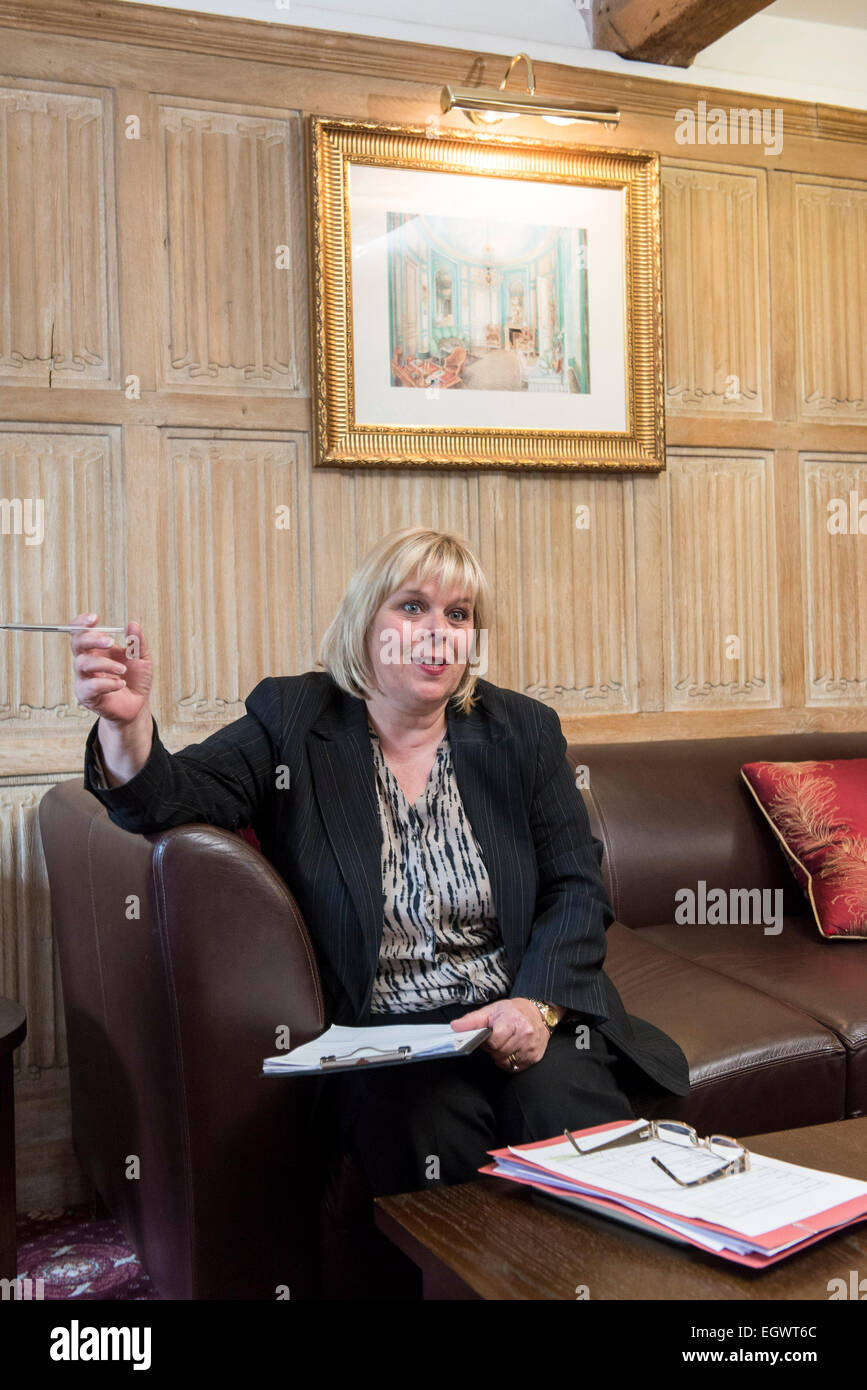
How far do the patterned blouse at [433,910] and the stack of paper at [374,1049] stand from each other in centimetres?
24

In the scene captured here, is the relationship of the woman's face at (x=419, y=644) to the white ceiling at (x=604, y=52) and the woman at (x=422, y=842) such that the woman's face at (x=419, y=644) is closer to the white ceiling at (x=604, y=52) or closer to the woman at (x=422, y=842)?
the woman at (x=422, y=842)

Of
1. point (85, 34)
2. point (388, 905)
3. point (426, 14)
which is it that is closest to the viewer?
point (388, 905)

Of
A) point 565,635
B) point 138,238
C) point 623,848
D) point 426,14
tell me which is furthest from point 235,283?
point 623,848

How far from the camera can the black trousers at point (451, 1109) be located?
5.37 feet

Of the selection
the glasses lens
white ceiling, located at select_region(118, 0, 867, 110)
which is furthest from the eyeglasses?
white ceiling, located at select_region(118, 0, 867, 110)

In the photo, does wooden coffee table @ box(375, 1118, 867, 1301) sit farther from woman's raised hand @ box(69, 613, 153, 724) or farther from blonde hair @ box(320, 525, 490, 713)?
blonde hair @ box(320, 525, 490, 713)

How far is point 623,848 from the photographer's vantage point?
2.76 m

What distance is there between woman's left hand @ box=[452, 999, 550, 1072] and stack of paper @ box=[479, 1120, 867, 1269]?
31 centimetres

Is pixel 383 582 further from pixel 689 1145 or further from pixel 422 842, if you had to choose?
pixel 689 1145
